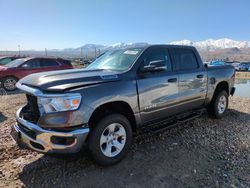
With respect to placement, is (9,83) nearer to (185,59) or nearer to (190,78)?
(185,59)

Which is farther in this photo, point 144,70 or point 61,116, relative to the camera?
point 144,70

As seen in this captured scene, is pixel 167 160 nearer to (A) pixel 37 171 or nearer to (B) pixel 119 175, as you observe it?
(B) pixel 119 175

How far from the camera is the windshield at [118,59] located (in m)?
4.07

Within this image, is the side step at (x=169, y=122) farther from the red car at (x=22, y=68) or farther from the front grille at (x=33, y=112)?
the red car at (x=22, y=68)

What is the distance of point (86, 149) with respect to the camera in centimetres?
330

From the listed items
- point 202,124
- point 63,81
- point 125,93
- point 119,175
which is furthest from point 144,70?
point 202,124

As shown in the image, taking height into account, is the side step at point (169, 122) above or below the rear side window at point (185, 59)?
Answer: below

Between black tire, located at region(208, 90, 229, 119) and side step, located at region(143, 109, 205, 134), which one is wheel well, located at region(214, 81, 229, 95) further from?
side step, located at region(143, 109, 205, 134)

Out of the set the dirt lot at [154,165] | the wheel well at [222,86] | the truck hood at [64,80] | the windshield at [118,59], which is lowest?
the dirt lot at [154,165]

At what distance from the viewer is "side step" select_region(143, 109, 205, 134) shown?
164 inches

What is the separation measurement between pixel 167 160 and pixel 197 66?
2.51 m

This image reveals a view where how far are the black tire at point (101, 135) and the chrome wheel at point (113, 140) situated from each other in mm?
46

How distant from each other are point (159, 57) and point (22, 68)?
28.9 feet

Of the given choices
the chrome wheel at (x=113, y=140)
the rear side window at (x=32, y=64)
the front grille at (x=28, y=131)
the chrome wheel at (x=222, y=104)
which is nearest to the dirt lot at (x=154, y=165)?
the chrome wheel at (x=113, y=140)
